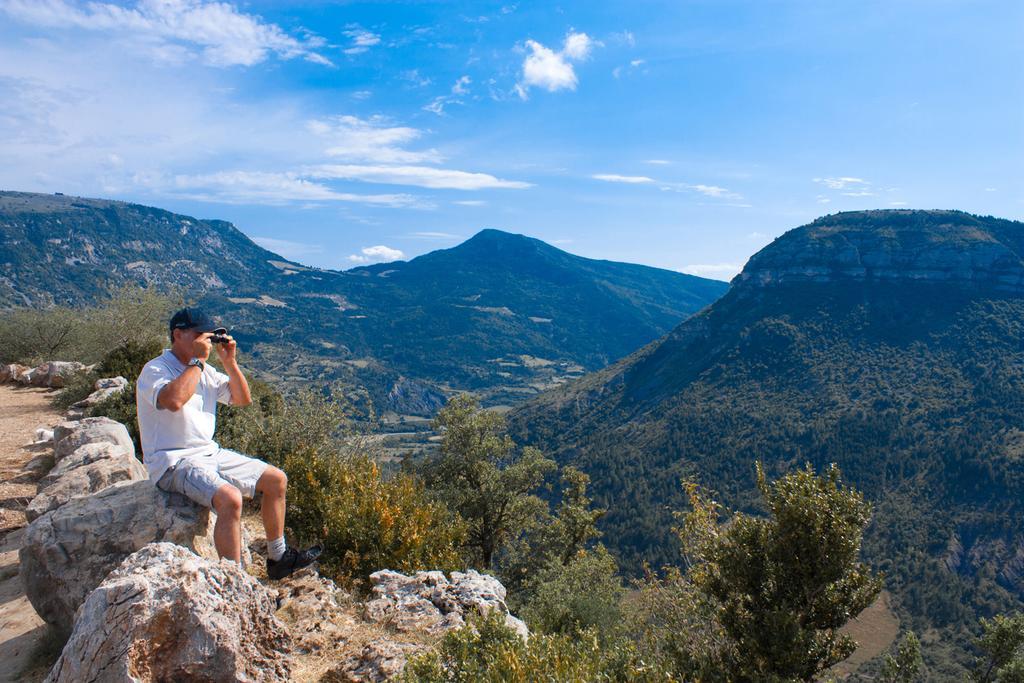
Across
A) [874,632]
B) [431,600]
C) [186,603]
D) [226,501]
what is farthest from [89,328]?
[874,632]

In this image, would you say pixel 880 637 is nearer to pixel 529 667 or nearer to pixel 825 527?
pixel 825 527

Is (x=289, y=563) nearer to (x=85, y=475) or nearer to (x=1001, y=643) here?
A: (x=85, y=475)

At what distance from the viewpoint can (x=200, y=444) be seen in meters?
5.51

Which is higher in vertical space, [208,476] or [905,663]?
[208,476]

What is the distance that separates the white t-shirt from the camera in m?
5.24

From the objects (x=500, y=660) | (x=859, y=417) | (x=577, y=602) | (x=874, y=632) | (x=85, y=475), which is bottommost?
(x=874, y=632)

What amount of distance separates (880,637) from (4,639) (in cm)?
7229

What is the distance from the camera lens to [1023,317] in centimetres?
10031

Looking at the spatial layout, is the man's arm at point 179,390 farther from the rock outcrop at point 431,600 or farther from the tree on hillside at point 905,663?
the tree on hillside at point 905,663

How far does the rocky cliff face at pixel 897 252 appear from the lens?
358 ft

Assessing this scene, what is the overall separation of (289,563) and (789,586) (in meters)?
6.23

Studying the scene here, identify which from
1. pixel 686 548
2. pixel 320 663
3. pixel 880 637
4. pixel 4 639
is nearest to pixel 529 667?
pixel 320 663

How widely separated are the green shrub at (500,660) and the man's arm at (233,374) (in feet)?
10.7

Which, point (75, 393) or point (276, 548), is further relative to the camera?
point (75, 393)
